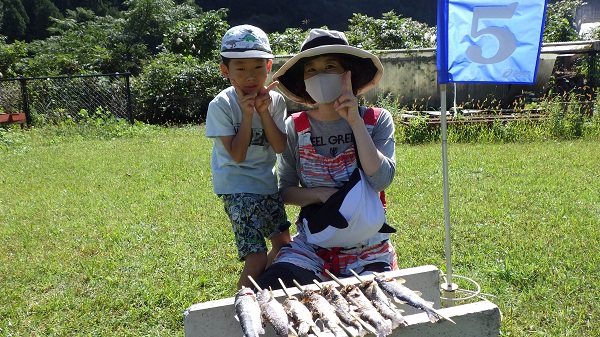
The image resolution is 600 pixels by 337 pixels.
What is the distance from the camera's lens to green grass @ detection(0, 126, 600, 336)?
3.61 meters

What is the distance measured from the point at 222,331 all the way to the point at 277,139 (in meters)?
1.03

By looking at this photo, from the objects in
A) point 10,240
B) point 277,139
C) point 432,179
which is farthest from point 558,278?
point 10,240

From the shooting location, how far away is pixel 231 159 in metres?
3.01

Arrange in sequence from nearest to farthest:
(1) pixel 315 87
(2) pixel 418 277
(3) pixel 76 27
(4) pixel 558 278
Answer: (2) pixel 418 277 → (1) pixel 315 87 → (4) pixel 558 278 → (3) pixel 76 27

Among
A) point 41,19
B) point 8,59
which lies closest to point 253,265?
point 8,59

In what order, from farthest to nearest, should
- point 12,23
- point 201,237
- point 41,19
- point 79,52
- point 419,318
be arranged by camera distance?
1. point 41,19
2. point 12,23
3. point 79,52
4. point 201,237
5. point 419,318

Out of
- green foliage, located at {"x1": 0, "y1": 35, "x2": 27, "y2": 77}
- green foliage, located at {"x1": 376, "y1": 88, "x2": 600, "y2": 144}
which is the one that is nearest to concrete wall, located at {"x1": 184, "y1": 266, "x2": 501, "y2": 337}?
green foliage, located at {"x1": 376, "y1": 88, "x2": 600, "y2": 144}

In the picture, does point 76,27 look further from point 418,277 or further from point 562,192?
point 418,277

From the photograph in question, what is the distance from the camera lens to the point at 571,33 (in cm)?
1598

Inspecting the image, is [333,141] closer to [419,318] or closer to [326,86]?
[326,86]

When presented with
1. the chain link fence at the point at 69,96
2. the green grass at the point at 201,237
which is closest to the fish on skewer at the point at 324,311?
the green grass at the point at 201,237

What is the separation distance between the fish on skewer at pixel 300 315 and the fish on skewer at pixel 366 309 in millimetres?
197

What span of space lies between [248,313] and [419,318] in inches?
26.0

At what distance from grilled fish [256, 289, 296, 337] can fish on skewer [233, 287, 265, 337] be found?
29mm
